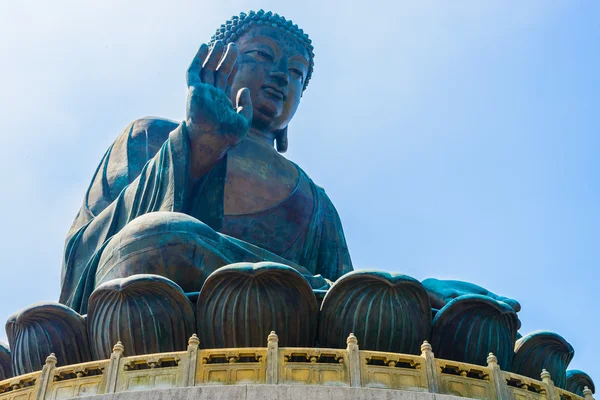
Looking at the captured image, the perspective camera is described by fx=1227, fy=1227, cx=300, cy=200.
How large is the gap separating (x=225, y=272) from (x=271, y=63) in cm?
546

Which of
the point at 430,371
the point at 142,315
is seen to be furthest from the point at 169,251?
the point at 430,371

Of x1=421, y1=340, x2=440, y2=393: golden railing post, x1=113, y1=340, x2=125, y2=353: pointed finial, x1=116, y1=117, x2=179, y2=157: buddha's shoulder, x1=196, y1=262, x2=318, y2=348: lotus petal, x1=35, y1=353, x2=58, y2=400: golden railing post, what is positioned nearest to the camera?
x1=421, y1=340, x2=440, y2=393: golden railing post

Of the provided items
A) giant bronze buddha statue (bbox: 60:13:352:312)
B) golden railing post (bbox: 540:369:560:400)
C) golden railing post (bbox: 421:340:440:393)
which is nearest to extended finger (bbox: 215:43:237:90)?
giant bronze buddha statue (bbox: 60:13:352:312)

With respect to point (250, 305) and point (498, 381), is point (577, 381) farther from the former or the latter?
point (250, 305)

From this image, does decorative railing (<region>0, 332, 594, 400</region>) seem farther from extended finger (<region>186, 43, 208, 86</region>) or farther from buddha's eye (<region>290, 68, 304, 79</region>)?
buddha's eye (<region>290, 68, 304, 79</region>)

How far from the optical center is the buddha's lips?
1455cm

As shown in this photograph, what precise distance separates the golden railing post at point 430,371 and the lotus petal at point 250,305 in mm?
1292

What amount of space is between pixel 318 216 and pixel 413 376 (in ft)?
16.7

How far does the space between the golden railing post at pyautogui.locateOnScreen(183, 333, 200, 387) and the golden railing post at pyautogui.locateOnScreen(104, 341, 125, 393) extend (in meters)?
0.52

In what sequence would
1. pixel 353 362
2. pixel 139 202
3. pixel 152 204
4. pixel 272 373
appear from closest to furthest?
pixel 272 373
pixel 353 362
pixel 152 204
pixel 139 202

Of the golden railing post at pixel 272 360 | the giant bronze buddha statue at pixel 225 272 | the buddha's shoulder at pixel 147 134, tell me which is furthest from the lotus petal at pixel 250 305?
the buddha's shoulder at pixel 147 134

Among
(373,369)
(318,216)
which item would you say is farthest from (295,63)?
(373,369)

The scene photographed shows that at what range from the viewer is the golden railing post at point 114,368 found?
28.8 ft

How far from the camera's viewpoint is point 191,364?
8766 mm
